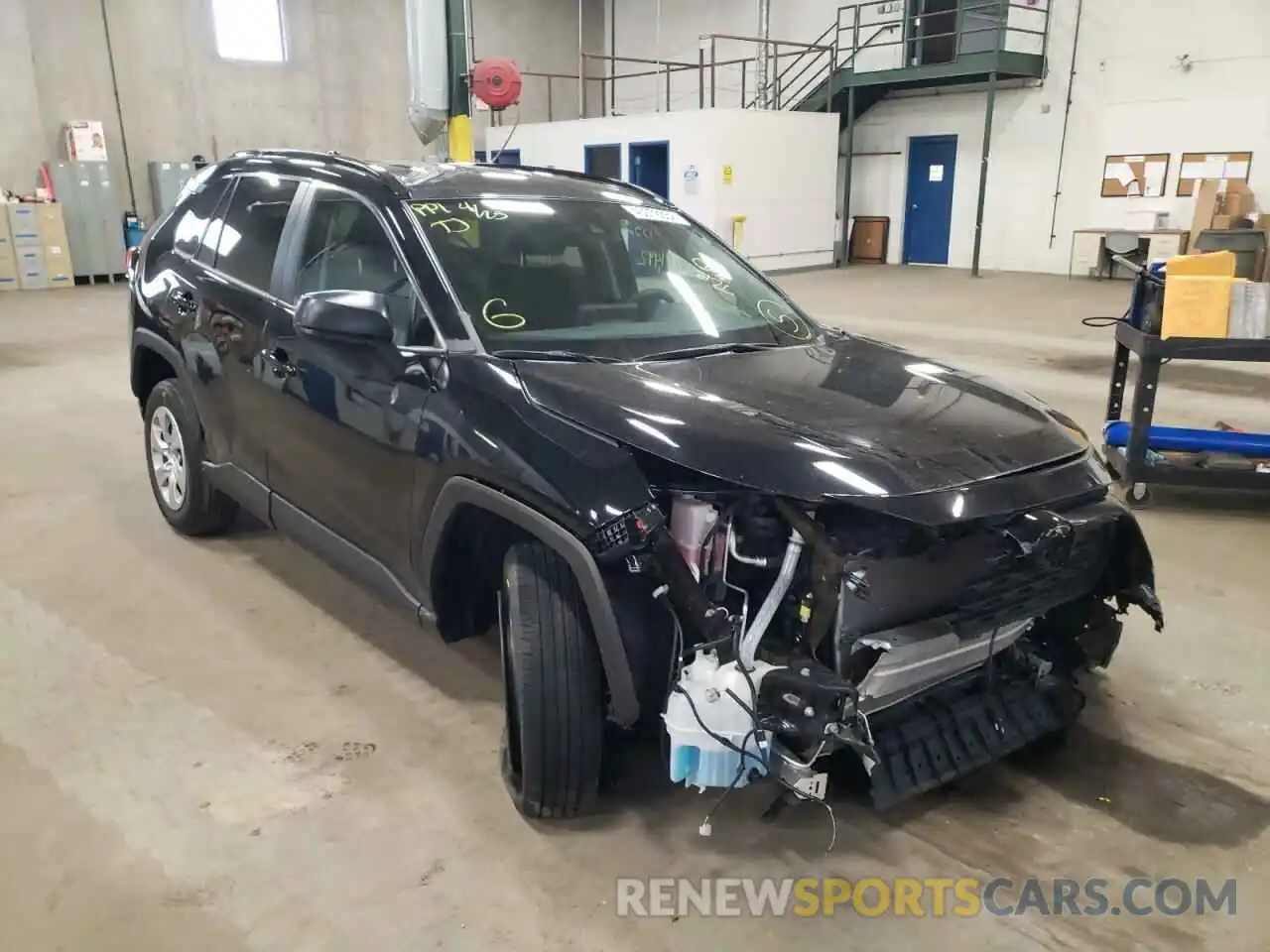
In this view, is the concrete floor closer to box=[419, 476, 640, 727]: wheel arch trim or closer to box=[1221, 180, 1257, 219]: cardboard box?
box=[419, 476, 640, 727]: wheel arch trim

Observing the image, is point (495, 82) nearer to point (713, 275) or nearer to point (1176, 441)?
point (713, 275)

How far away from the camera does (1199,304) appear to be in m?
4.41

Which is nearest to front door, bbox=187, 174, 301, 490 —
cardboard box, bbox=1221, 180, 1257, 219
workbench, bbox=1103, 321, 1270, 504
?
workbench, bbox=1103, 321, 1270, 504

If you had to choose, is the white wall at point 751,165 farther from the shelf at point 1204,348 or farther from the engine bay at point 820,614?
the engine bay at point 820,614

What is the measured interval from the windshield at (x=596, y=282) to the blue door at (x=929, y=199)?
14.8m

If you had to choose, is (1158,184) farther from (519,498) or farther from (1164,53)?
(519,498)

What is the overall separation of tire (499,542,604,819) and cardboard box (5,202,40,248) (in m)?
14.2

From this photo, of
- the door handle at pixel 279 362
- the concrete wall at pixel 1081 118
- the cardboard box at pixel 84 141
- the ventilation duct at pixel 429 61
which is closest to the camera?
the door handle at pixel 279 362

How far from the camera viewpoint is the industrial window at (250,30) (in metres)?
16.2

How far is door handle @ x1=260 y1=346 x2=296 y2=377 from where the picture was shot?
3021mm

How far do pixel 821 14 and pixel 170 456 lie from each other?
16.6 meters

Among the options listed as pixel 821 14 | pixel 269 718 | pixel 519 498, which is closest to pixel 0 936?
pixel 269 718

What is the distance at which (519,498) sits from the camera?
2219 millimetres

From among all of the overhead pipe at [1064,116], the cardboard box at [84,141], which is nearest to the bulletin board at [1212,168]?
the overhead pipe at [1064,116]
